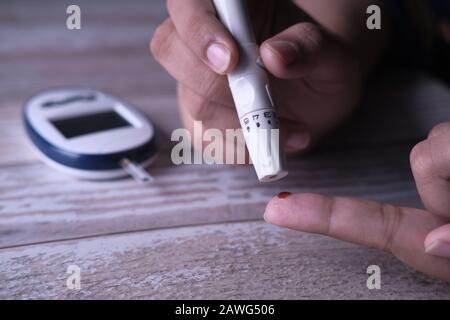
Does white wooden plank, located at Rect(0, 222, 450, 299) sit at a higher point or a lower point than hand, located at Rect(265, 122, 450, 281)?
lower

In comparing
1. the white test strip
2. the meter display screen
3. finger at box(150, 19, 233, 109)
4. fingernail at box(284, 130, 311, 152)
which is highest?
finger at box(150, 19, 233, 109)

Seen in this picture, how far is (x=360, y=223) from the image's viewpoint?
0.28m

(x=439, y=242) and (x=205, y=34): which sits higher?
(x=205, y=34)

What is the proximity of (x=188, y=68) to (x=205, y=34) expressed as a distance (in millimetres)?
47

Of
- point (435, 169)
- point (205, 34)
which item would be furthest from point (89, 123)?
point (435, 169)

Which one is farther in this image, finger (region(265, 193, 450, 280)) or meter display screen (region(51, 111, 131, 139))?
meter display screen (region(51, 111, 131, 139))

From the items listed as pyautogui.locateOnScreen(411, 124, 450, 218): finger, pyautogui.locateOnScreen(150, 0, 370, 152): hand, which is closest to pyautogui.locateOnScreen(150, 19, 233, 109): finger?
pyautogui.locateOnScreen(150, 0, 370, 152): hand

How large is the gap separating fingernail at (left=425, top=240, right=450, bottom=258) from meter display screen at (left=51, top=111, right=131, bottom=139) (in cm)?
23

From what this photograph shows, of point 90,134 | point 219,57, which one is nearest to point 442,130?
point 219,57

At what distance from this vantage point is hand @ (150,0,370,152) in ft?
0.95

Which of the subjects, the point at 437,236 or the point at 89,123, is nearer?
the point at 437,236

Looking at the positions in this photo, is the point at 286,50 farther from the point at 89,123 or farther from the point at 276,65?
the point at 89,123

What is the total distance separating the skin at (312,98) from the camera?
27 cm

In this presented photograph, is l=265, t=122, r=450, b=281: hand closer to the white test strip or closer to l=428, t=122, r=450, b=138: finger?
l=428, t=122, r=450, b=138: finger
